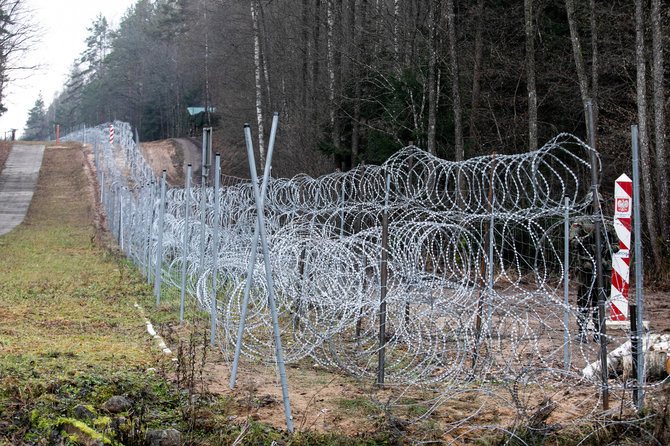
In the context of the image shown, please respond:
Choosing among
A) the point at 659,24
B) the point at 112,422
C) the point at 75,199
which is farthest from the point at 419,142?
the point at 75,199

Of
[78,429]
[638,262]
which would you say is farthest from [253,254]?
[638,262]

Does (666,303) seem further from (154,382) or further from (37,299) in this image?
(37,299)

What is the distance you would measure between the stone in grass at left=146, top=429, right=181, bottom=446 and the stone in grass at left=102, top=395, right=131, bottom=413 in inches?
28.0

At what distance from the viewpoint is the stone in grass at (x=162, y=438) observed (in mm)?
4320

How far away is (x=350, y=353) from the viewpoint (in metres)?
7.63

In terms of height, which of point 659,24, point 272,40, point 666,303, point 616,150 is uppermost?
point 272,40

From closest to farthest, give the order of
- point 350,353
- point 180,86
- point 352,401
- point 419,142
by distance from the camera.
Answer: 1. point 352,401
2. point 350,353
3. point 419,142
4. point 180,86

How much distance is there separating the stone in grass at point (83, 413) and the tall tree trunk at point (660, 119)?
39.0 ft

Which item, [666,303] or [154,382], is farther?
[666,303]

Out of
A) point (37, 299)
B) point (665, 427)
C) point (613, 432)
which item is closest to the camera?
point (665, 427)

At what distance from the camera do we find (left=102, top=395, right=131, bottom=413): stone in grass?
4.95 meters

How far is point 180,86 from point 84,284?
164 feet

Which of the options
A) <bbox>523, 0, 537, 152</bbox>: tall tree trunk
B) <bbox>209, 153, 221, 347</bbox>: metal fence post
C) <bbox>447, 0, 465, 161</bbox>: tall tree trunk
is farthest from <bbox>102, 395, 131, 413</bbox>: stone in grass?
<bbox>523, 0, 537, 152</bbox>: tall tree trunk

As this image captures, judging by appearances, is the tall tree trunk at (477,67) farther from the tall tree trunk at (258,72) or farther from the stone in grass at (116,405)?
the stone in grass at (116,405)
